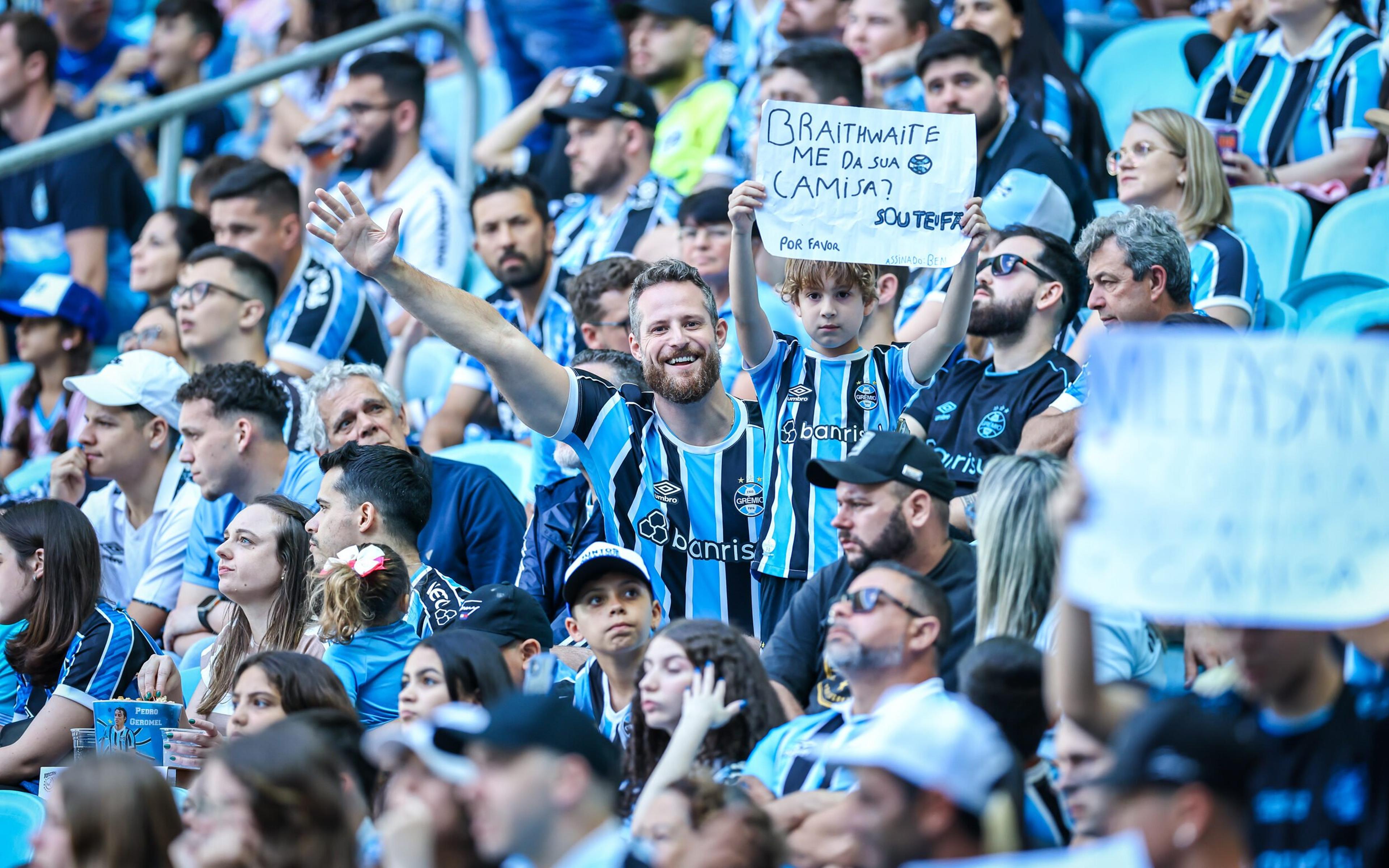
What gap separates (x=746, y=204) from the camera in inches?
213

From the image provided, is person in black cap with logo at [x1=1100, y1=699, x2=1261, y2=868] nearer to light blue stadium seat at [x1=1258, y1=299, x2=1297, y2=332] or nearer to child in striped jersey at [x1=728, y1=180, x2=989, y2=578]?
child in striped jersey at [x1=728, y1=180, x2=989, y2=578]

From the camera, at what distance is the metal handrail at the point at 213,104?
28.7ft

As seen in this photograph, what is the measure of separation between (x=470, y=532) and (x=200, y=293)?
221 cm

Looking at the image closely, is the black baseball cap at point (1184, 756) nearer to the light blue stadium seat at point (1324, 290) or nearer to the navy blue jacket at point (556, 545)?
the navy blue jacket at point (556, 545)

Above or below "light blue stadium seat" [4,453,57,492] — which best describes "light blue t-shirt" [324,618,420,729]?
below

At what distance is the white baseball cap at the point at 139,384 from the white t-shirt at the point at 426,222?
1574 millimetres

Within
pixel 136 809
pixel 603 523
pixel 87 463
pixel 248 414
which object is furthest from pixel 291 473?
pixel 136 809

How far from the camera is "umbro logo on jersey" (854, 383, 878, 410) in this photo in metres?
5.62

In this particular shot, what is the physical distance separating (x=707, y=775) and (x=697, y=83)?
20.1ft

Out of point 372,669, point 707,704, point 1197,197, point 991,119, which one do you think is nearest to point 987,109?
point 991,119

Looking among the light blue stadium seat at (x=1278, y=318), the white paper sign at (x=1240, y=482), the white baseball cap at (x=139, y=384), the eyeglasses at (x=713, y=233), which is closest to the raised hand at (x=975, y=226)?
the light blue stadium seat at (x=1278, y=318)

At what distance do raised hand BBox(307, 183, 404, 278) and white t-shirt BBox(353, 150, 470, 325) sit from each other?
3604mm

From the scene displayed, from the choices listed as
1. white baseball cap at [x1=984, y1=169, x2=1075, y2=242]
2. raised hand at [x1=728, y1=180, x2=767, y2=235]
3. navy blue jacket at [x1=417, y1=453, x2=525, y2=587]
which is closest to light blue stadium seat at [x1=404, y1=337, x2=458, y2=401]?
navy blue jacket at [x1=417, y1=453, x2=525, y2=587]

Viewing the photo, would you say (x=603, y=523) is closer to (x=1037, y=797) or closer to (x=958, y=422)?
(x=958, y=422)
